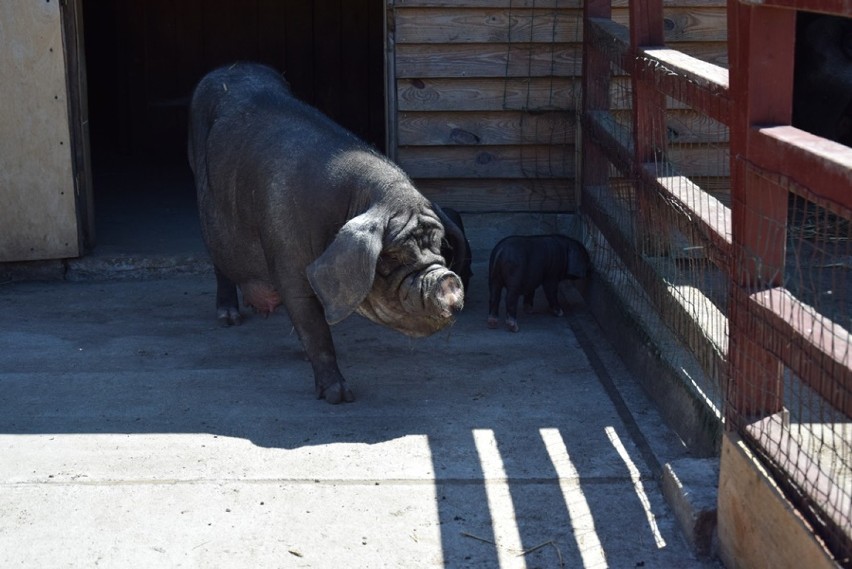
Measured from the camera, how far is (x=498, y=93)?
7.59m

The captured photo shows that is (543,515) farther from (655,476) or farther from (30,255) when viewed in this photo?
(30,255)

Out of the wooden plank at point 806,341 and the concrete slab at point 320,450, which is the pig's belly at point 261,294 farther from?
the wooden plank at point 806,341

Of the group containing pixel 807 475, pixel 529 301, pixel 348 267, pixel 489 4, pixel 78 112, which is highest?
pixel 489 4

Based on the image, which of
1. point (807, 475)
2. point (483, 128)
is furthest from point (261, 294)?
point (807, 475)

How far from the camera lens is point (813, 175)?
10.0 ft

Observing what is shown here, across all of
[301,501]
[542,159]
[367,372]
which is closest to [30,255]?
[367,372]

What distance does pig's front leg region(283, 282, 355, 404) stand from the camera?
17.8 feet

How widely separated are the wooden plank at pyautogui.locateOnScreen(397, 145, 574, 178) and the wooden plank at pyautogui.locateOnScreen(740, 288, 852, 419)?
4153mm

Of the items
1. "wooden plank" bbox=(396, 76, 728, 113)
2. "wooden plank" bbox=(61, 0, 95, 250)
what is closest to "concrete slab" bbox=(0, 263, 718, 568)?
"wooden plank" bbox=(61, 0, 95, 250)

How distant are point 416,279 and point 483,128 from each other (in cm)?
282

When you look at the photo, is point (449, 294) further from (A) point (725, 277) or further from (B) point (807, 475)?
(B) point (807, 475)

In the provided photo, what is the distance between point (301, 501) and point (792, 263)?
153 inches

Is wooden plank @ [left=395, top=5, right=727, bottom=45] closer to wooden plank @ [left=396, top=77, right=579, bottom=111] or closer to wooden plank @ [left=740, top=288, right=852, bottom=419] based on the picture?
wooden plank @ [left=396, top=77, right=579, bottom=111]

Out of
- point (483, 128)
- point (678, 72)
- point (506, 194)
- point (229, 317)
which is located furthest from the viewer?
point (506, 194)
